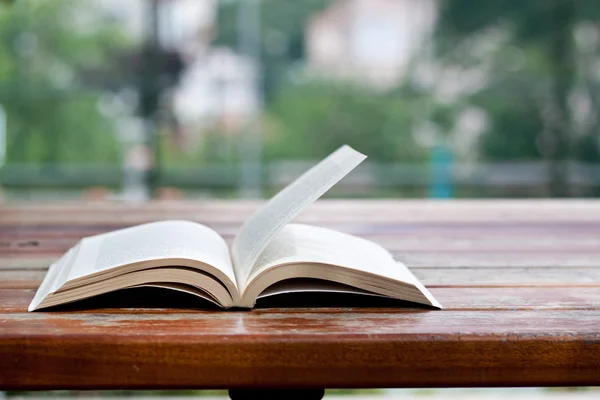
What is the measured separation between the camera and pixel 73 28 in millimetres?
4906

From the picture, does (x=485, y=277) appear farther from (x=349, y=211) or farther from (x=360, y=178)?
(x=360, y=178)

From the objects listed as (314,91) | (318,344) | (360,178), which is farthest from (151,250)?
(314,91)

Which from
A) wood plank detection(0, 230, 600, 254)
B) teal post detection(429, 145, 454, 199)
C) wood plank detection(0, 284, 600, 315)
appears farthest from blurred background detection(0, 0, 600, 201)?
wood plank detection(0, 284, 600, 315)

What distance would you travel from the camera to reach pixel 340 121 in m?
4.91

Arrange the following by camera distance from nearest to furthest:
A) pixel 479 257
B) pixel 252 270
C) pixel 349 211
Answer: pixel 252 270 < pixel 479 257 < pixel 349 211

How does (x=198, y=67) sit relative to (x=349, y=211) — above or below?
above

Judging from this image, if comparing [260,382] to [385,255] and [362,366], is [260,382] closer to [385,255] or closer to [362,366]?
[362,366]

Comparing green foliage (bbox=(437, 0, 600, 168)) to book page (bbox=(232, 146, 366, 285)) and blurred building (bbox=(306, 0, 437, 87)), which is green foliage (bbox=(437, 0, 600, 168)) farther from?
book page (bbox=(232, 146, 366, 285))

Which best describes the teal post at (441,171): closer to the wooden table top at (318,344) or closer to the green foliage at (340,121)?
the green foliage at (340,121)

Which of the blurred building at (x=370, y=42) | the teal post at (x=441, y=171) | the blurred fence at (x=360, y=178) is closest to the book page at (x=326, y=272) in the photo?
the blurred fence at (x=360, y=178)

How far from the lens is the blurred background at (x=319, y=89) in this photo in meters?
4.86

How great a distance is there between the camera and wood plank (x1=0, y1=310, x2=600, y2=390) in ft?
2.10

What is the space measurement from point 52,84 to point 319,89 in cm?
167

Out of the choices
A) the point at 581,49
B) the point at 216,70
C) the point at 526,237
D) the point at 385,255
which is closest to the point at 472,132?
the point at 581,49
